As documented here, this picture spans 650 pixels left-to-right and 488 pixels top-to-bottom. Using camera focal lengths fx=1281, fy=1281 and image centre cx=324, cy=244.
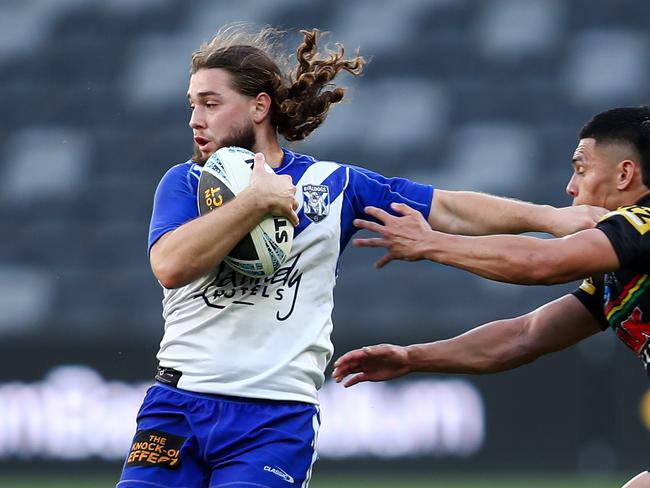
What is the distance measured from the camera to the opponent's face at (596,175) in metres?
5.06

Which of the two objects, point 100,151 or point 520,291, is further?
point 100,151

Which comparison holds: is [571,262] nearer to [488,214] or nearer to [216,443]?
[488,214]

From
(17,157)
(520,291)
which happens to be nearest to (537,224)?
(520,291)

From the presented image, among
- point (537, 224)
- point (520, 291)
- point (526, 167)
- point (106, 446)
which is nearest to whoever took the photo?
point (537, 224)

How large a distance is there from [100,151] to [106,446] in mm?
3937

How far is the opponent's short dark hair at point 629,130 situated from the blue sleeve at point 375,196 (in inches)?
28.9

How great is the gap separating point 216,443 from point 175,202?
2.85ft

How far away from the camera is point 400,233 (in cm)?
462

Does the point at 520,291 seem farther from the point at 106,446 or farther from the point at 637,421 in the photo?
the point at 106,446

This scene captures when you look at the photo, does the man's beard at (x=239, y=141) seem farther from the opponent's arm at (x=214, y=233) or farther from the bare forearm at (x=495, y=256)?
the bare forearm at (x=495, y=256)

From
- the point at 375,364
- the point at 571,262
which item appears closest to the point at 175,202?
the point at 375,364

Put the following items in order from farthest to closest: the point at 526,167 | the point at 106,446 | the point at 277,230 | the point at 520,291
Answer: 1. the point at 526,167
2. the point at 520,291
3. the point at 106,446
4. the point at 277,230

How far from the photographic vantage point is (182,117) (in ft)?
42.2

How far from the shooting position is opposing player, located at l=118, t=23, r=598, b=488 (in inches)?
172
